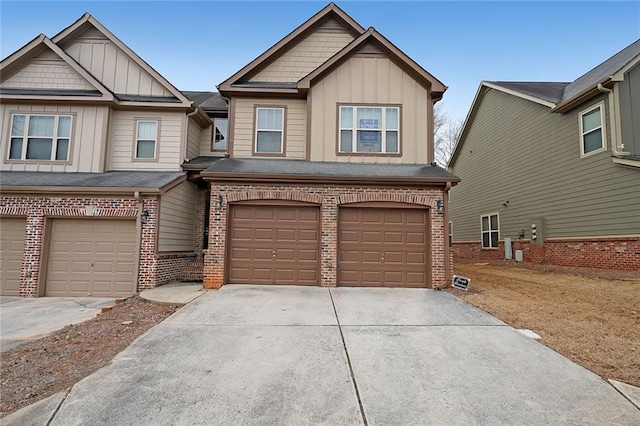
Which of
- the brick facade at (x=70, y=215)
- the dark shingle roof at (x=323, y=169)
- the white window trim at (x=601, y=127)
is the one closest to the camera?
the dark shingle roof at (x=323, y=169)

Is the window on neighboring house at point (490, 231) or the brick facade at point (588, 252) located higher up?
the window on neighboring house at point (490, 231)

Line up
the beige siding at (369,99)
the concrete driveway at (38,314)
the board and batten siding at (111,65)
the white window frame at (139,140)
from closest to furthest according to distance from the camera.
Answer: the concrete driveway at (38,314) < the beige siding at (369,99) < the white window frame at (139,140) < the board and batten siding at (111,65)

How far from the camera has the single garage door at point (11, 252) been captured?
9.02 m

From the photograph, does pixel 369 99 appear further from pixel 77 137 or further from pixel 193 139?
→ pixel 77 137

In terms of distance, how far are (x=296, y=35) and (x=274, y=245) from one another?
711cm

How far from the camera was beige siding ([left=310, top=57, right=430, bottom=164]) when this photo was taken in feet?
32.3

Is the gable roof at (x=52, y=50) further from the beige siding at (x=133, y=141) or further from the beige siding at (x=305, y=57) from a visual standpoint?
the beige siding at (x=305, y=57)

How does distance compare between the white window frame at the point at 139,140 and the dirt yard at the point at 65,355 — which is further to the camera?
the white window frame at the point at 139,140

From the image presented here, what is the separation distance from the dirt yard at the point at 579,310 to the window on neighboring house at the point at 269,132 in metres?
6.77

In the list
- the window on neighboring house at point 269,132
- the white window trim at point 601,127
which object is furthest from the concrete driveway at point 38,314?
the white window trim at point 601,127

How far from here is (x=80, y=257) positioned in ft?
29.9

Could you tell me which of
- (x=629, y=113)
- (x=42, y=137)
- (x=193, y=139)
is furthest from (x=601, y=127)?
(x=42, y=137)

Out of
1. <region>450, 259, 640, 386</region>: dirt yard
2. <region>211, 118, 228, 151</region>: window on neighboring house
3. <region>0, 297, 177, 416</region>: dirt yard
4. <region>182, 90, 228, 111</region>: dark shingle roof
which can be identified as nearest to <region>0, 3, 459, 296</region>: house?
<region>211, 118, 228, 151</region>: window on neighboring house

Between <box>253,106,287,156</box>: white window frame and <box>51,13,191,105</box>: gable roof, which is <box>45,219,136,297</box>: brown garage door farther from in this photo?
<box>51,13,191,105</box>: gable roof
